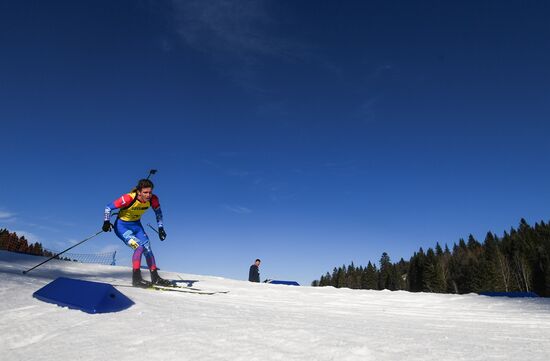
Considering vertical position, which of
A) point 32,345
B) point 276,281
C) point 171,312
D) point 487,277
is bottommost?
point 32,345

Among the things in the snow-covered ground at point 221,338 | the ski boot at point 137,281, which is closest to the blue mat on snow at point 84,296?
the snow-covered ground at point 221,338

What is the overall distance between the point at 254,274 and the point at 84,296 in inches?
596

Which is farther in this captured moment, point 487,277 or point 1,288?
point 487,277

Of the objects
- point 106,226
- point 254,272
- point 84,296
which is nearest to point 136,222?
point 106,226

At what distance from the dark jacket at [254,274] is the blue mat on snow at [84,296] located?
14696 millimetres

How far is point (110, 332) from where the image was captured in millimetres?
3088

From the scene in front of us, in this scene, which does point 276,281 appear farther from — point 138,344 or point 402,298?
point 138,344

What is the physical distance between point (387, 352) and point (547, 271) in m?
83.3

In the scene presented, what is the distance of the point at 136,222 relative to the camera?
8594 mm

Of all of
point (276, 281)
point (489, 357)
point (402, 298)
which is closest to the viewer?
point (489, 357)

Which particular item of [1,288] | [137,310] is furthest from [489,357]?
[1,288]

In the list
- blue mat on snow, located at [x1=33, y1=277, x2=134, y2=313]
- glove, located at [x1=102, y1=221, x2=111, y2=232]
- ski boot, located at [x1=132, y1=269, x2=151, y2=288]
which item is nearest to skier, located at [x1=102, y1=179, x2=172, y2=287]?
glove, located at [x1=102, y1=221, x2=111, y2=232]

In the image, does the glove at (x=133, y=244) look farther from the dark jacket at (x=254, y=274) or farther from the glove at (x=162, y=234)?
the dark jacket at (x=254, y=274)

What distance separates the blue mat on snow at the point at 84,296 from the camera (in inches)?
146
